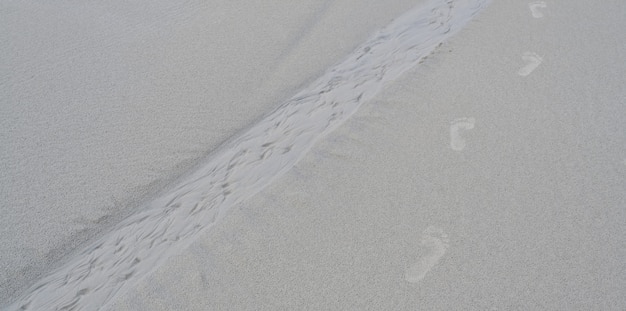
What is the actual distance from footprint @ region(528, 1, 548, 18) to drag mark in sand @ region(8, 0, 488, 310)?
552 mm

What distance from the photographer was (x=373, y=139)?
2.88 m

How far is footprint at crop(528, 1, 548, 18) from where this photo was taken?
4.13 meters

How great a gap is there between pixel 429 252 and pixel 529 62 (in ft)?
5.90

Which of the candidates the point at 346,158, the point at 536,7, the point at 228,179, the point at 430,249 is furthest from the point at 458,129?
the point at 536,7

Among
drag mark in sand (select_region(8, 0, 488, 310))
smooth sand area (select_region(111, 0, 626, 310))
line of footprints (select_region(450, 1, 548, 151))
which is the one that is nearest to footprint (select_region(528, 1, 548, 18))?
line of footprints (select_region(450, 1, 548, 151))

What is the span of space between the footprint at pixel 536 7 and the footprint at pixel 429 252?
2.44 metres

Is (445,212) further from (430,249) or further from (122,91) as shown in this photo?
(122,91)

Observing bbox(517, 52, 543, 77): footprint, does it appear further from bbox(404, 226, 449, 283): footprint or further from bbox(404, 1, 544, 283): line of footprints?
bbox(404, 226, 449, 283): footprint

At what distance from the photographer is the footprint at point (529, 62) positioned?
11.2 ft

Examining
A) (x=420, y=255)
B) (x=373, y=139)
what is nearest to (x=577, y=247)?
(x=420, y=255)

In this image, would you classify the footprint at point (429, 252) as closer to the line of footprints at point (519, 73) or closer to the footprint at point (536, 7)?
the line of footprints at point (519, 73)

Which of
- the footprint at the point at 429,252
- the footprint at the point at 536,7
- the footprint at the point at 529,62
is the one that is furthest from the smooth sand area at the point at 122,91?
the footprint at the point at 429,252

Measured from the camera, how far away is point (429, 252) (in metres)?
2.23

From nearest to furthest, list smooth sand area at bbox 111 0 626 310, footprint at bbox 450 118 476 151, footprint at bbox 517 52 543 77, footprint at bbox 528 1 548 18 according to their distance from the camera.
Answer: smooth sand area at bbox 111 0 626 310, footprint at bbox 450 118 476 151, footprint at bbox 517 52 543 77, footprint at bbox 528 1 548 18
